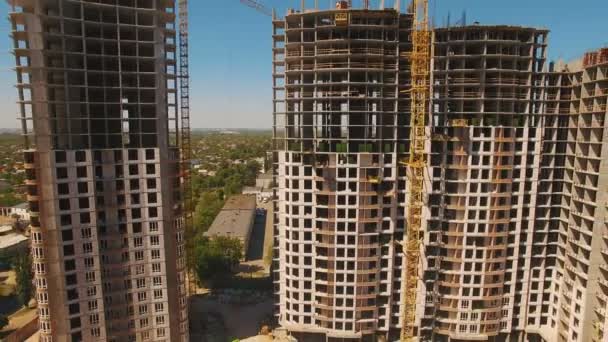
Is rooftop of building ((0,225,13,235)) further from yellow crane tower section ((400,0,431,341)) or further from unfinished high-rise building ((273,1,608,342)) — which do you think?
yellow crane tower section ((400,0,431,341))

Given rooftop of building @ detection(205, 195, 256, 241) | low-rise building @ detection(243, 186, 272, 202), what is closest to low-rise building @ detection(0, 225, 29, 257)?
rooftop of building @ detection(205, 195, 256, 241)

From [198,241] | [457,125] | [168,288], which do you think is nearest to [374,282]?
[457,125]

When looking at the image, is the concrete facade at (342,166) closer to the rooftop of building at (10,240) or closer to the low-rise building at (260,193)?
the rooftop of building at (10,240)

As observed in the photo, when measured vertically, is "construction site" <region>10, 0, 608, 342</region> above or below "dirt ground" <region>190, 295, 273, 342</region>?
above

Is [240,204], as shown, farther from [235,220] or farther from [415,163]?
[415,163]

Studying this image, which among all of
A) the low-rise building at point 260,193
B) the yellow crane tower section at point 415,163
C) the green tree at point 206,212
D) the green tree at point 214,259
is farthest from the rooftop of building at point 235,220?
the yellow crane tower section at point 415,163

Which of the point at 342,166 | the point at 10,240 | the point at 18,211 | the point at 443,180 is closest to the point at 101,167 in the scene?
the point at 342,166

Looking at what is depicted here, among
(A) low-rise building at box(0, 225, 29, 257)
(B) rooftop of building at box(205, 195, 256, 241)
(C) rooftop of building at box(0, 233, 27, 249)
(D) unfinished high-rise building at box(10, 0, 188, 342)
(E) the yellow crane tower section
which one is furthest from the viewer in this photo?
Result: (B) rooftop of building at box(205, 195, 256, 241)
